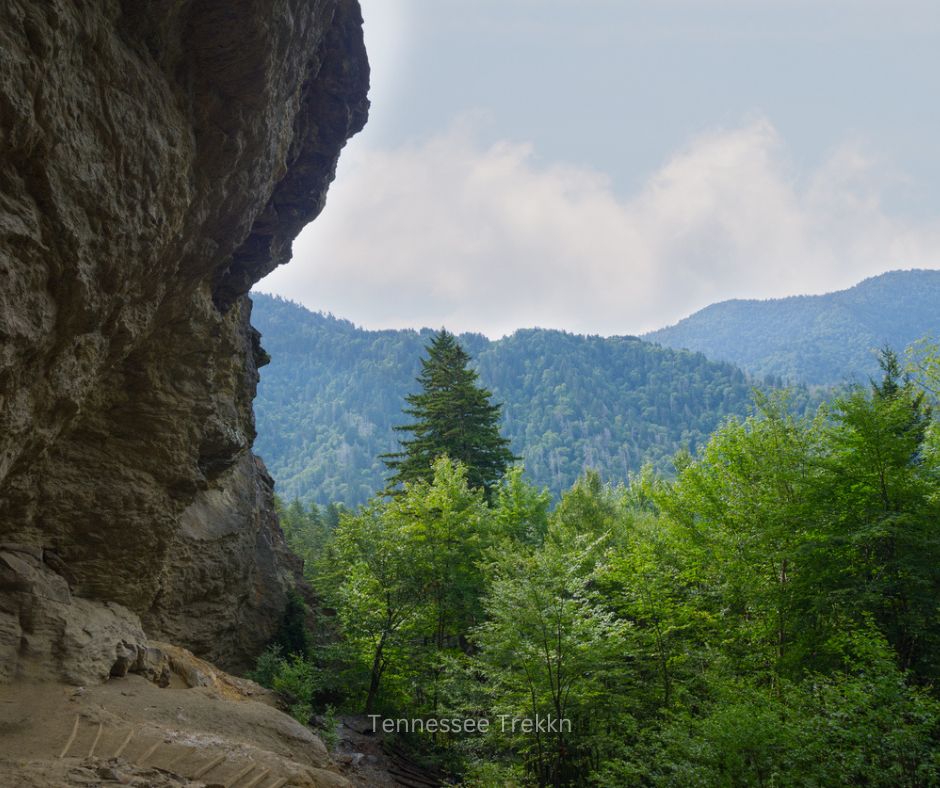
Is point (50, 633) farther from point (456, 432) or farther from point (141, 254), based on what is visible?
point (456, 432)

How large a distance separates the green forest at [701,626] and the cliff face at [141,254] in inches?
222

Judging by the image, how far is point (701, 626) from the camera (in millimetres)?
16578

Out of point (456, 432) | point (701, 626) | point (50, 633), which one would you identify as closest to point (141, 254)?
point (50, 633)

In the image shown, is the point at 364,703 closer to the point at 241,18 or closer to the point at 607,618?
the point at 607,618

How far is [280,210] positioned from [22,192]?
1087 cm

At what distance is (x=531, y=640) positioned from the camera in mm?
14039

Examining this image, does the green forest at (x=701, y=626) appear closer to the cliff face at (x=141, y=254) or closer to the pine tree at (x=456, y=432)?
the cliff face at (x=141, y=254)

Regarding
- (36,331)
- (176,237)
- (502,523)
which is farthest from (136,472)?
(502,523)

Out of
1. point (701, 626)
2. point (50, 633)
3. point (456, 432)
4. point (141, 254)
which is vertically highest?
point (456, 432)

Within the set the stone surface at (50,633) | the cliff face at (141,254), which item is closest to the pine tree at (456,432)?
the cliff face at (141,254)

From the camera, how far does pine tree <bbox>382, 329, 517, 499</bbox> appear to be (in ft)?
98.7

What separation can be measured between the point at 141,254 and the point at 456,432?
2246cm

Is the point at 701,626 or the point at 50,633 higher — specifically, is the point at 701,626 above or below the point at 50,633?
above

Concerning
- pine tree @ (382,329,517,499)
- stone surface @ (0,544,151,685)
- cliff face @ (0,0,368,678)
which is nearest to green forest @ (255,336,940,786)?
stone surface @ (0,544,151,685)
